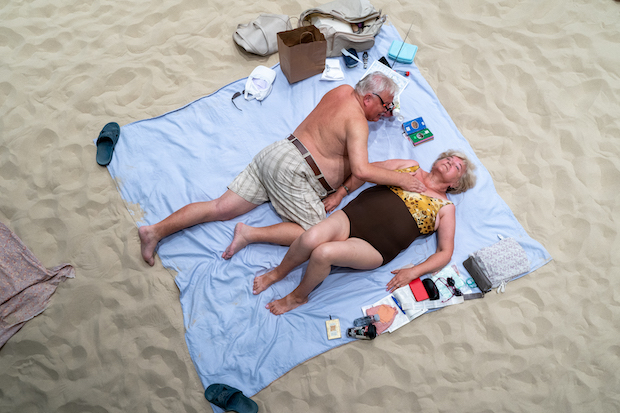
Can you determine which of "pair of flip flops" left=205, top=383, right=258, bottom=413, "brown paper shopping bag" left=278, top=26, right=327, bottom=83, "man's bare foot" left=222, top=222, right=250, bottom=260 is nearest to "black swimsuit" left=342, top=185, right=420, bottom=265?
"man's bare foot" left=222, top=222, right=250, bottom=260

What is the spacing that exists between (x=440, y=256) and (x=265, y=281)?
57.2 inches

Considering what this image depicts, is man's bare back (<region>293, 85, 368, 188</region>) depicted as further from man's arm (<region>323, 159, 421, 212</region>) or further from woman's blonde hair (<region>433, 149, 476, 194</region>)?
woman's blonde hair (<region>433, 149, 476, 194</region>)

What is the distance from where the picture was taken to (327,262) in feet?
9.18

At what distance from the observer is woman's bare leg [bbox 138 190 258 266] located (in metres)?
3.16

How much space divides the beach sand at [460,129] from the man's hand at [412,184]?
1.04 metres

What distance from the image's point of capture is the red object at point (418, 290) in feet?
10.2

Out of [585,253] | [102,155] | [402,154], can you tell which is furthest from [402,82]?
[102,155]

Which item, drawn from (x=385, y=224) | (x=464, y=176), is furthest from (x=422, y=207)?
(x=464, y=176)

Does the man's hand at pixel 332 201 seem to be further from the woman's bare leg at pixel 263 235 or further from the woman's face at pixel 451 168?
the woman's face at pixel 451 168

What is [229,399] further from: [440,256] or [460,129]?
[460,129]

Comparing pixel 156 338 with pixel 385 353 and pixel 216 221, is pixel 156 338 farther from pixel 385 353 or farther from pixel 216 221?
pixel 385 353

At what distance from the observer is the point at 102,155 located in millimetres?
3549

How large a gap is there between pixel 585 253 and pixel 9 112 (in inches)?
223

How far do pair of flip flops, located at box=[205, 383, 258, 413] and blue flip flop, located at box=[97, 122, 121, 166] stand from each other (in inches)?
88.8
